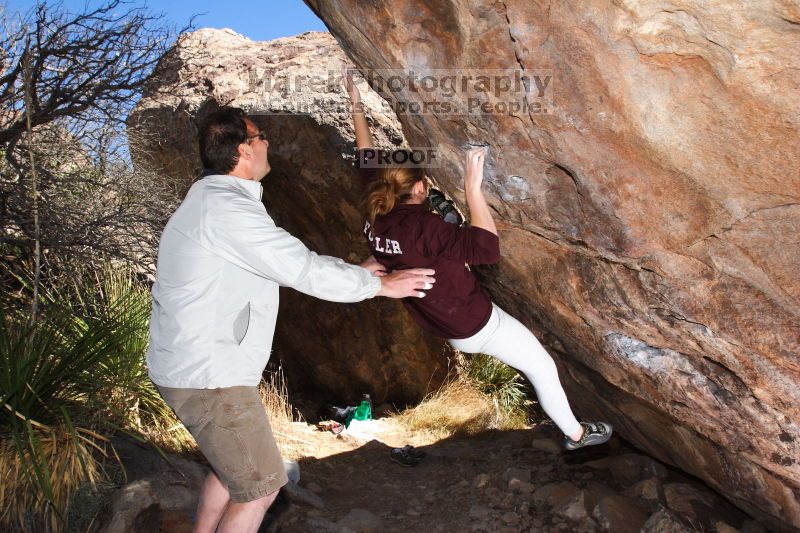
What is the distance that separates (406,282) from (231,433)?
981 mm

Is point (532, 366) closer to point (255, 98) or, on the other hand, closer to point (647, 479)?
point (647, 479)

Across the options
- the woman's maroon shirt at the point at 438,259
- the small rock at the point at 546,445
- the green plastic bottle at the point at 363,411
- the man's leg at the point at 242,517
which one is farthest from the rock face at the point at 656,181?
the green plastic bottle at the point at 363,411

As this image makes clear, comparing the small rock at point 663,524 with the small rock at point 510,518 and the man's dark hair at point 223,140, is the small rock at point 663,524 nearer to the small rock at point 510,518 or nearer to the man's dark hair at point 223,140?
the small rock at point 510,518

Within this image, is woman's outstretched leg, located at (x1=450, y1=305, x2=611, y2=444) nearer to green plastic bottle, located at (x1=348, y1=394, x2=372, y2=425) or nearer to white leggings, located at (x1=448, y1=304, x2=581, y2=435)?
A: white leggings, located at (x1=448, y1=304, x2=581, y2=435)

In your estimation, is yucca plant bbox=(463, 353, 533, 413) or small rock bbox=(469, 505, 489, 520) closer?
small rock bbox=(469, 505, 489, 520)

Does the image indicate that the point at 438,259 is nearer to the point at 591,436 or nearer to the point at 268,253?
the point at 268,253

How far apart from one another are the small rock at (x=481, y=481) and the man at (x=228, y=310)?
227 cm

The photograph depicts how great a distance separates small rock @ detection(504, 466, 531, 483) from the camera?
4.79 m

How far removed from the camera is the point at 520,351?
3.72 metres

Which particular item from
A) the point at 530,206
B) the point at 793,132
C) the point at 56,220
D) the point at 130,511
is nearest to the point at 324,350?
the point at 56,220

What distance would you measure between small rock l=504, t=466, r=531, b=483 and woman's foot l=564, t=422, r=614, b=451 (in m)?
0.75

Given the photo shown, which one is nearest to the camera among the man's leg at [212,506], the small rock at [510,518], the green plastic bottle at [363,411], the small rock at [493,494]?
the man's leg at [212,506]

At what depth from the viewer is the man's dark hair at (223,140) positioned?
2.95m

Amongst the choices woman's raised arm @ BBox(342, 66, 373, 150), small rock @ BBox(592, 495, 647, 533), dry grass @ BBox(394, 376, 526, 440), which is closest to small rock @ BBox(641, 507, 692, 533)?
small rock @ BBox(592, 495, 647, 533)
